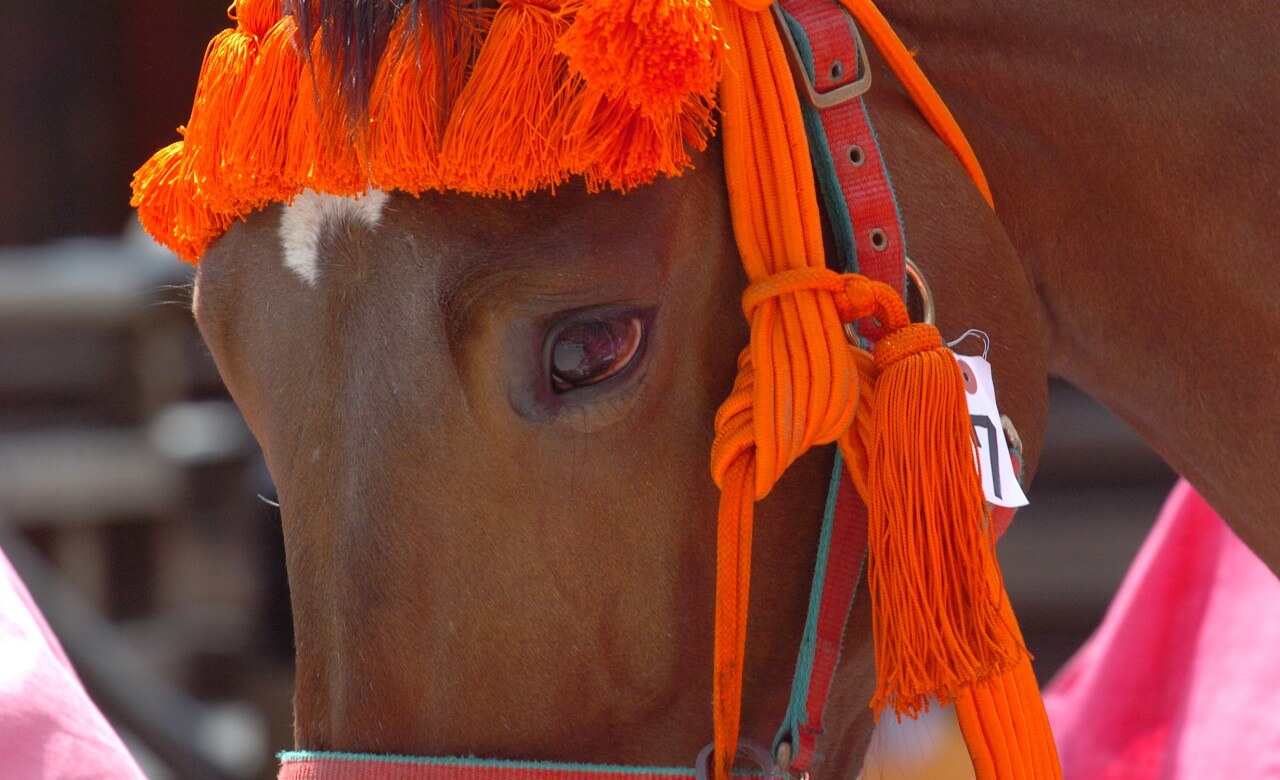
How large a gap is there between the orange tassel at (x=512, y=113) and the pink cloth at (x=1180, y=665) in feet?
4.04

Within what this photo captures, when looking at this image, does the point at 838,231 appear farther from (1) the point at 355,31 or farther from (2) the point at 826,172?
(1) the point at 355,31

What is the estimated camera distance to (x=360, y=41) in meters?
1.05

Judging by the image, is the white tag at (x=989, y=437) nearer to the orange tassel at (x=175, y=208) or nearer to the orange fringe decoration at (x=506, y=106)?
the orange fringe decoration at (x=506, y=106)

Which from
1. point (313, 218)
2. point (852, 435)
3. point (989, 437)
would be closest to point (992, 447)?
point (989, 437)

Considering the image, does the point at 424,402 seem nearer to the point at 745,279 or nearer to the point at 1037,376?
the point at 745,279

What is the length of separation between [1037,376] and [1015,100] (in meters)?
0.25

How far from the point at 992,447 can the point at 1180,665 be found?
0.99 metres

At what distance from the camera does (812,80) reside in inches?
44.8

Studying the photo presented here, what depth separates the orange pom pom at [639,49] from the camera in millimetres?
994

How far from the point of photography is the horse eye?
1.05 meters

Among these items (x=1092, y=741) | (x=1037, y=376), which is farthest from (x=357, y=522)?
(x=1092, y=741)

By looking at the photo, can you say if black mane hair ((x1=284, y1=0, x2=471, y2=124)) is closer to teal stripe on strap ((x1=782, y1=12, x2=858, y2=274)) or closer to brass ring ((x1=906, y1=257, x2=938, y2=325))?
teal stripe on strap ((x1=782, y1=12, x2=858, y2=274))

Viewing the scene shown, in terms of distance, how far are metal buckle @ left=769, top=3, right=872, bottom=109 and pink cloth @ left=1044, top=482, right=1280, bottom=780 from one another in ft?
3.36

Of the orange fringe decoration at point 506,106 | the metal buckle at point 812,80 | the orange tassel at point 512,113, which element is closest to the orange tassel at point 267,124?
the orange fringe decoration at point 506,106
